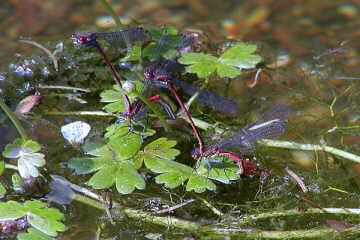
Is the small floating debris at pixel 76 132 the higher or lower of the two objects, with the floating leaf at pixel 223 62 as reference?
lower

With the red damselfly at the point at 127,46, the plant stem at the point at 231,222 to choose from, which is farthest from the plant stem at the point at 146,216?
the red damselfly at the point at 127,46

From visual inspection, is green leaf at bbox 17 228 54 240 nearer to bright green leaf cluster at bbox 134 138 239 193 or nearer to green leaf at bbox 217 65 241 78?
bright green leaf cluster at bbox 134 138 239 193

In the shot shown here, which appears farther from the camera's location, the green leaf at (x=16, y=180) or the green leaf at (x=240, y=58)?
the green leaf at (x=240, y=58)

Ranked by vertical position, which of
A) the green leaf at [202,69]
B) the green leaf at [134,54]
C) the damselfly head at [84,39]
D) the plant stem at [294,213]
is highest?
the damselfly head at [84,39]

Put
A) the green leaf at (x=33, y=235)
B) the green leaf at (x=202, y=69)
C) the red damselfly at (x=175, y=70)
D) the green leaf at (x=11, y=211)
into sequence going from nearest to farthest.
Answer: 1. the green leaf at (x=33, y=235)
2. the green leaf at (x=11, y=211)
3. the red damselfly at (x=175, y=70)
4. the green leaf at (x=202, y=69)

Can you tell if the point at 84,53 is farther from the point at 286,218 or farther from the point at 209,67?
the point at 286,218

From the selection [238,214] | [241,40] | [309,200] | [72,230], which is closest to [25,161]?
[72,230]

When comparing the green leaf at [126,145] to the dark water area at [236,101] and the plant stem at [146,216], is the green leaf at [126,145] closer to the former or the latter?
the dark water area at [236,101]
